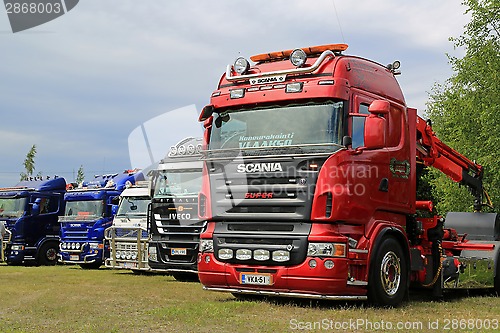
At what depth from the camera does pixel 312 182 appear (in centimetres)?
951

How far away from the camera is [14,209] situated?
81.5 feet

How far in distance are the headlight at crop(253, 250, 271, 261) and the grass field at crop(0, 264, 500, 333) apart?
0.74 meters

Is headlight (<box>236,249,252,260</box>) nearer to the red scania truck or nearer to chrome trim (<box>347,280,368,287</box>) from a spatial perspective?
the red scania truck

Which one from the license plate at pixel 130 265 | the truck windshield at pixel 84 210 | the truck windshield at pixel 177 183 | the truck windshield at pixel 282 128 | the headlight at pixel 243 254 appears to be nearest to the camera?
the truck windshield at pixel 282 128

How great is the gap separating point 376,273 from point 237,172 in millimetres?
2557

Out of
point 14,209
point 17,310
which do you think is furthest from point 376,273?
point 14,209

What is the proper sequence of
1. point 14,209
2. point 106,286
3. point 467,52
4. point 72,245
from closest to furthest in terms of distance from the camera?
point 106,286
point 72,245
point 14,209
point 467,52

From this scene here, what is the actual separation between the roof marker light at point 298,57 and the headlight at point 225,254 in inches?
121

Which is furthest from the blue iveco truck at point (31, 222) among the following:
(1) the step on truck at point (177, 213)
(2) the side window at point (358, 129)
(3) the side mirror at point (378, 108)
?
(3) the side mirror at point (378, 108)

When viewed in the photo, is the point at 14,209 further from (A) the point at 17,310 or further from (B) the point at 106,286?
(A) the point at 17,310

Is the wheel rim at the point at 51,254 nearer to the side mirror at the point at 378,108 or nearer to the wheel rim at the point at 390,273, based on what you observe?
the wheel rim at the point at 390,273

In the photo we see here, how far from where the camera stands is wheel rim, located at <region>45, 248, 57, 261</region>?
991 inches

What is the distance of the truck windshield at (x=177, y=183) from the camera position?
15.8 meters

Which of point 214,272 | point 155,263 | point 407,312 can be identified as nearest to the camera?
point 407,312
